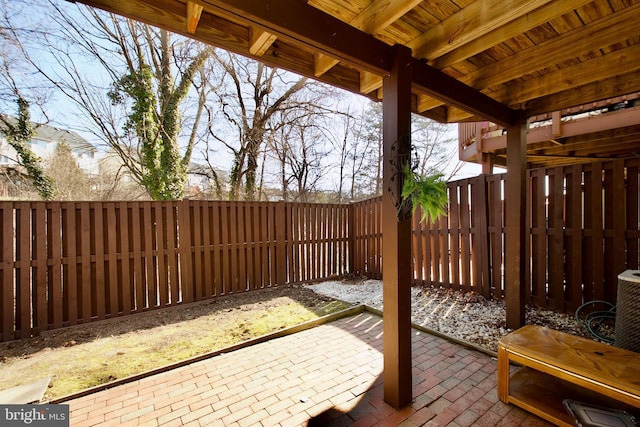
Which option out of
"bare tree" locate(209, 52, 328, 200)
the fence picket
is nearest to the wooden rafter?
the fence picket

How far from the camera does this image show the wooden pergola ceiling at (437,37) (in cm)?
157

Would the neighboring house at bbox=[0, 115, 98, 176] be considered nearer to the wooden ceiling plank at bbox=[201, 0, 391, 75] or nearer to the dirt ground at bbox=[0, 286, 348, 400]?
the dirt ground at bbox=[0, 286, 348, 400]

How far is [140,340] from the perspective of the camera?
122 inches

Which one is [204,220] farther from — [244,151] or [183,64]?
[183,64]

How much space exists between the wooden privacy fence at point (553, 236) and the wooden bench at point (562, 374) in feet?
6.14

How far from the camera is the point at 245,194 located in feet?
28.6

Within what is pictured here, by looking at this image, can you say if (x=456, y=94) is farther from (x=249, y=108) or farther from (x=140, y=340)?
(x=249, y=108)

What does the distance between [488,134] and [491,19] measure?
14.3 feet

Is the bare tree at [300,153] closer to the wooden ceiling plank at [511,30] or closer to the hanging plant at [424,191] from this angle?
the wooden ceiling plank at [511,30]

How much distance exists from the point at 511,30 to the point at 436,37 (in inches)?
19.9

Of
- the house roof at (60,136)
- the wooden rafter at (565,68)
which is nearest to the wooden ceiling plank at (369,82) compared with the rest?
the wooden rafter at (565,68)

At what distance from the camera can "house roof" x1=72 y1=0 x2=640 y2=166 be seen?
157 cm

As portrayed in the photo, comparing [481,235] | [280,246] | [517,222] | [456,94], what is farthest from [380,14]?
[280,246]

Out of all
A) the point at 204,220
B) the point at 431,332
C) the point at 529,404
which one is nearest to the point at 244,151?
the point at 204,220
